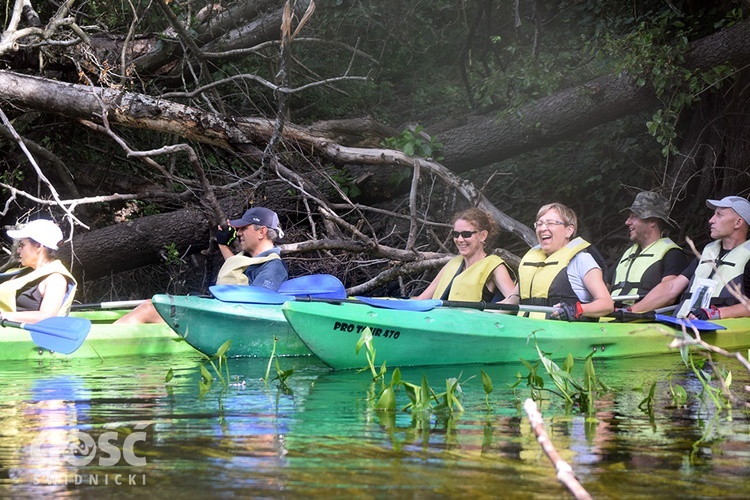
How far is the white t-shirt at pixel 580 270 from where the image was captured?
19.0ft

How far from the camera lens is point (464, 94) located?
11328 millimetres

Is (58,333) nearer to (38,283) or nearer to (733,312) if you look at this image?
(38,283)

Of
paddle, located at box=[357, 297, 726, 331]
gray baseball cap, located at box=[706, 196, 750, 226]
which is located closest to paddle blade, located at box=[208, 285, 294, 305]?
paddle, located at box=[357, 297, 726, 331]

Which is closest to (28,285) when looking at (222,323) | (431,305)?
(222,323)

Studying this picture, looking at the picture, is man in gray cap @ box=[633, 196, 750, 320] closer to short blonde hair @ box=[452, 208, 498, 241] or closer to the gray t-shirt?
short blonde hair @ box=[452, 208, 498, 241]

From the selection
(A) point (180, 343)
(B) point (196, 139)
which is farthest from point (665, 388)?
(B) point (196, 139)

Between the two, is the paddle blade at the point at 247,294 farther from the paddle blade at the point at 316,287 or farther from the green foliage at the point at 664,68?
the green foliage at the point at 664,68

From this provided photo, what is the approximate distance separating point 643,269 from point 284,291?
2.73 metres

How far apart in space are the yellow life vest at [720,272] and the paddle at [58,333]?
403cm

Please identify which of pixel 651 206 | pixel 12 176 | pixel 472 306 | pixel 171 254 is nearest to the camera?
pixel 472 306

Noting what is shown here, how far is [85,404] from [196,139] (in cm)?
411

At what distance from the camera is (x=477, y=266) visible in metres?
6.07

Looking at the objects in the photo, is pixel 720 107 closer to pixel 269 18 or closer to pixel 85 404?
pixel 269 18

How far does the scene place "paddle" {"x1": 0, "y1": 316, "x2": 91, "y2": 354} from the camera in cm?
541
